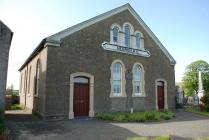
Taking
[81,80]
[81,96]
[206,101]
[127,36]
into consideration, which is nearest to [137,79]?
[127,36]

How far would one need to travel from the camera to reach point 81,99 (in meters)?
14.4

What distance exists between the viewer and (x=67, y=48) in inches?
548

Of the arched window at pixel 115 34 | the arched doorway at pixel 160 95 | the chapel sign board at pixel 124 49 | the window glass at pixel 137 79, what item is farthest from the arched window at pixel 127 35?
the arched doorway at pixel 160 95

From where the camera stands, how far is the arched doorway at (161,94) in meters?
20.0

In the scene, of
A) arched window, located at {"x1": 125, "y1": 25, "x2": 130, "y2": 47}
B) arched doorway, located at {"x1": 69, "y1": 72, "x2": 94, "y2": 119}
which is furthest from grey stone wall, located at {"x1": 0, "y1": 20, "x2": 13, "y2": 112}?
arched window, located at {"x1": 125, "y1": 25, "x2": 130, "y2": 47}

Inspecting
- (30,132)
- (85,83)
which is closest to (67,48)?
(85,83)

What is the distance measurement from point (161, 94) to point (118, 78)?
6362 millimetres

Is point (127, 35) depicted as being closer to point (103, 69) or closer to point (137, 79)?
point (137, 79)

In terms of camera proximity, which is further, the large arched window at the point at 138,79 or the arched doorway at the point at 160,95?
the arched doorway at the point at 160,95

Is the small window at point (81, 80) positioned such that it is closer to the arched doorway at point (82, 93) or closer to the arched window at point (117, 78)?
the arched doorway at point (82, 93)

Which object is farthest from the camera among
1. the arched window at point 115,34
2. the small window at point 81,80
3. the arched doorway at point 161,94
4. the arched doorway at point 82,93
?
the arched doorway at point 161,94

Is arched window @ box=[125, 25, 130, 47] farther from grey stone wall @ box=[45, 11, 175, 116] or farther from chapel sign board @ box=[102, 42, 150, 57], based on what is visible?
grey stone wall @ box=[45, 11, 175, 116]

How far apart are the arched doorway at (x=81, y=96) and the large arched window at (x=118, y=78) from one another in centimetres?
251

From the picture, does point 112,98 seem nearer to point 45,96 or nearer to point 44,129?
point 45,96
